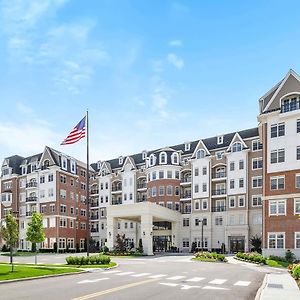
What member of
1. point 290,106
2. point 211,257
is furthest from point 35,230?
point 290,106

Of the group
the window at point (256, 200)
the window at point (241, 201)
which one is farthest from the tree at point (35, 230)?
the window at point (256, 200)

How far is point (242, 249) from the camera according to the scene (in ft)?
209

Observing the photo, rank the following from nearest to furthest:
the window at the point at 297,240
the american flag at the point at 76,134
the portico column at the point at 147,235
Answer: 1. the american flag at the point at 76,134
2. the window at the point at 297,240
3. the portico column at the point at 147,235

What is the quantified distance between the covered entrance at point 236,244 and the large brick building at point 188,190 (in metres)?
0.16

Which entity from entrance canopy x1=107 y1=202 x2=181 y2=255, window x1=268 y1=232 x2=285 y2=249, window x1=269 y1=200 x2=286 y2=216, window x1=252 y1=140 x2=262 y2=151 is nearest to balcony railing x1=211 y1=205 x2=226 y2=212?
entrance canopy x1=107 y1=202 x2=181 y2=255

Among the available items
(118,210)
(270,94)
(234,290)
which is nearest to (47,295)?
(234,290)

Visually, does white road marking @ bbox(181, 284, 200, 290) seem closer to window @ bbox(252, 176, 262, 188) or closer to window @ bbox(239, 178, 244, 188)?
window @ bbox(252, 176, 262, 188)

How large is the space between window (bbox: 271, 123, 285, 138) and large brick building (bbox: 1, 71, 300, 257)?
35 millimetres

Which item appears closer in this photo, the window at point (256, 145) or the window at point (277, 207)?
the window at point (277, 207)

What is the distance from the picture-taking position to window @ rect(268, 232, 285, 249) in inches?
1777

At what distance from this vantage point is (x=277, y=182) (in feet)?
151

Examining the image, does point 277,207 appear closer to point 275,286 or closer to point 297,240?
point 297,240

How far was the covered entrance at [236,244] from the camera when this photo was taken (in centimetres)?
6375

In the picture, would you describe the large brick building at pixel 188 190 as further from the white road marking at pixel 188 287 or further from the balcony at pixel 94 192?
the white road marking at pixel 188 287
